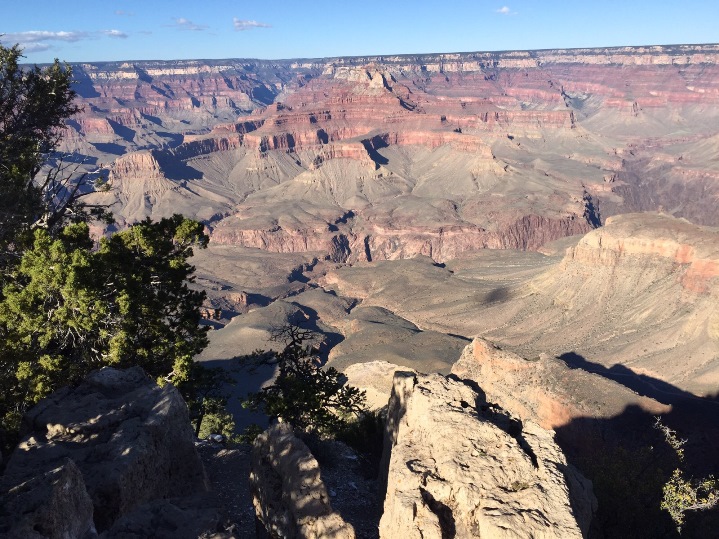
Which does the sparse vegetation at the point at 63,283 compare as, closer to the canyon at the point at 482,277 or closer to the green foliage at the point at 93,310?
the green foliage at the point at 93,310

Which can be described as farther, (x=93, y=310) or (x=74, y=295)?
(x=93, y=310)

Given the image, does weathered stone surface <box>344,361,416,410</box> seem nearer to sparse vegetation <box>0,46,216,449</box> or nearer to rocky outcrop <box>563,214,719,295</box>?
sparse vegetation <box>0,46,216,449</box>

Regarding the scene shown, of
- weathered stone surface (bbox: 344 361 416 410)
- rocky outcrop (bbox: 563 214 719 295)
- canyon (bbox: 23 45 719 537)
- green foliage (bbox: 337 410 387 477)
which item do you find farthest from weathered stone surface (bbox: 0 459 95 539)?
rocky outcrop (bbox: 563 214 719 295)

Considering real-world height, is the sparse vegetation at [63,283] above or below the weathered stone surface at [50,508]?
above

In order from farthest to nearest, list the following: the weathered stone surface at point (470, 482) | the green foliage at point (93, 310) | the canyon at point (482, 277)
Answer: the canyon at point (482, 277) < the green foliage at point (93, 310) < the weathered stone surface at point (470, 482)

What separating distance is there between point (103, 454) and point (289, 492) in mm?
5822

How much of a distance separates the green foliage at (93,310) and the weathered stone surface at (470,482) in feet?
45.3

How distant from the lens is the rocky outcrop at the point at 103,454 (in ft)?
40.7

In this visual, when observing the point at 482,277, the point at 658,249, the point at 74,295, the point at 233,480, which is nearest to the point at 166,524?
the point at 233,480

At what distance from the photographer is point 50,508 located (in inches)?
460

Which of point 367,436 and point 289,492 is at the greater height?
point 289,492

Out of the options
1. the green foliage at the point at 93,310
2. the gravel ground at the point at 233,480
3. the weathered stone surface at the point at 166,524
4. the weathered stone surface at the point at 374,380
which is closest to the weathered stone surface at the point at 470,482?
the weathered stone surface at the point at 166,524

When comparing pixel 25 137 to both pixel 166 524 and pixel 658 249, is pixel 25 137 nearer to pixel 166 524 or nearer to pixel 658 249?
pixel 166 524

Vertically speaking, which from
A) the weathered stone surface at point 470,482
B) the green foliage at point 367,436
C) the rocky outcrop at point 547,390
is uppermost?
the weathered stone surface at point 470,482
